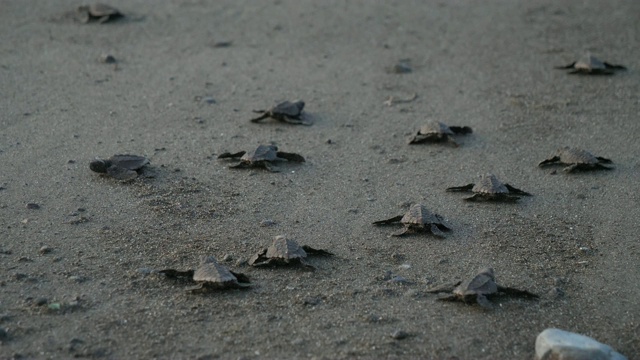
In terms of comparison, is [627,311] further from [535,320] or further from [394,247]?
[394,247]

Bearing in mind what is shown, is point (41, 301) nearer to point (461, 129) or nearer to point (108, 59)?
point (461, 129)

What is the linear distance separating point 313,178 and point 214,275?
161 cm

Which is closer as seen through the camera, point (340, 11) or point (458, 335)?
point (458, 335)

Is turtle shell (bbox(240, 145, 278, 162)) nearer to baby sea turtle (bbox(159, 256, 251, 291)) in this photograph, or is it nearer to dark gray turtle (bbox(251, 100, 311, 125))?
dark gray turtle (bbox(251, 100, 311, 125))

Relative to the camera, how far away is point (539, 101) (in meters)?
6.91

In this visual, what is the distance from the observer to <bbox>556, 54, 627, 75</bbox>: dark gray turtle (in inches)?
292

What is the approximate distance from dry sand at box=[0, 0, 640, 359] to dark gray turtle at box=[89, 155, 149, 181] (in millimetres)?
72

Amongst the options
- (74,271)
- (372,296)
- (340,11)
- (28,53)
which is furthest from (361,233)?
(340,11)

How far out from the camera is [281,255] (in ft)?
13.8

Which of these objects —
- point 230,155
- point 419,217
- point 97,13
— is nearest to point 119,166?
point 230,155

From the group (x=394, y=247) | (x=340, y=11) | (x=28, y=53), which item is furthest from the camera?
(x=340, y=11)

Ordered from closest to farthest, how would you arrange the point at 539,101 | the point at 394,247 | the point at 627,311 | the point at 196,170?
the point at 627,311, the point at 394,247, the point at 196,170, the point at 539,101

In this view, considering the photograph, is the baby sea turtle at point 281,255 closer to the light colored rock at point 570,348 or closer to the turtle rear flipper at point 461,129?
the light colored rock at point 570,348

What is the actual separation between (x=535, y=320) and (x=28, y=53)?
17.4 ft
